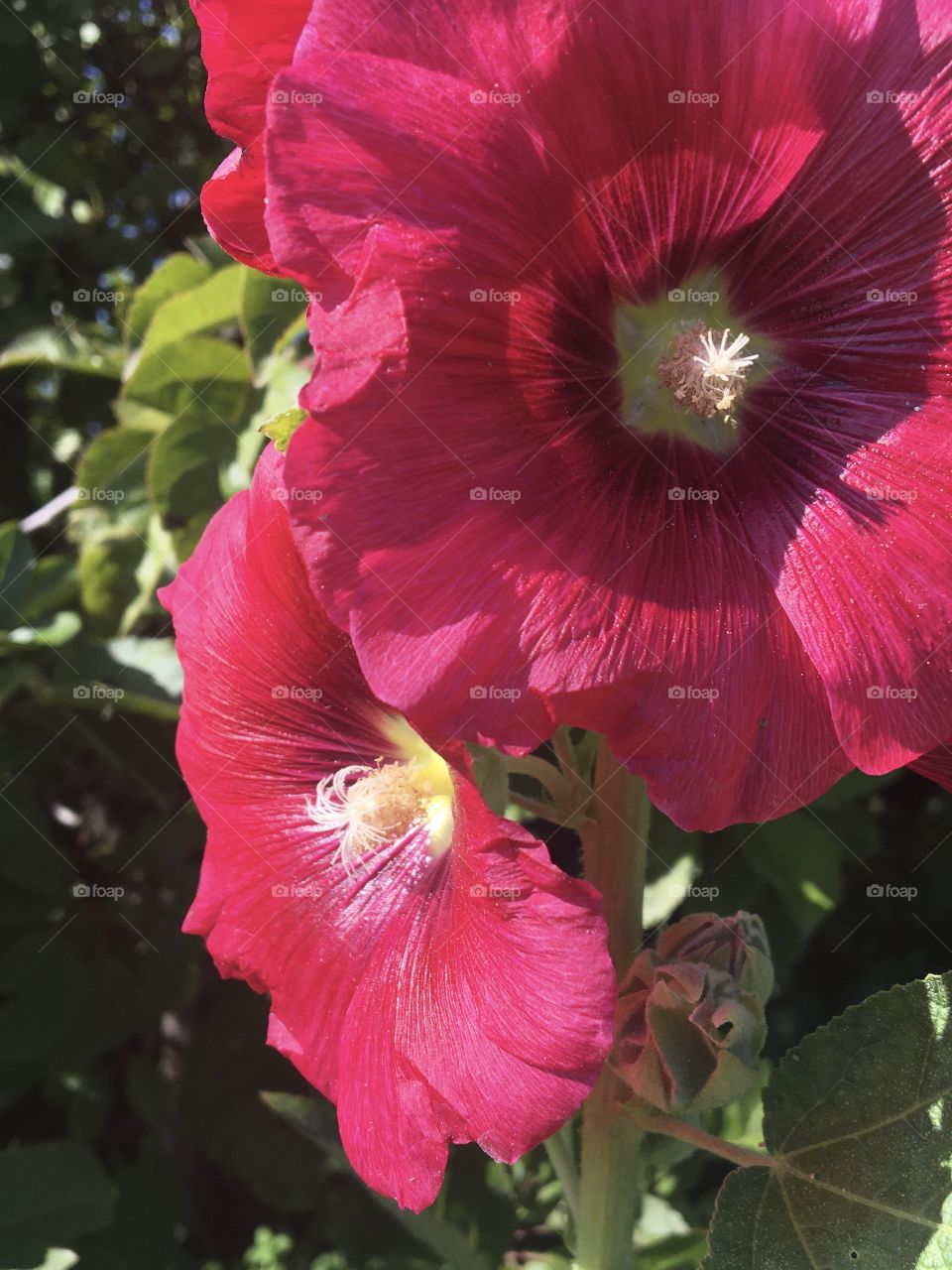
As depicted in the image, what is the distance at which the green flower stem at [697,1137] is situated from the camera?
0.79 metres

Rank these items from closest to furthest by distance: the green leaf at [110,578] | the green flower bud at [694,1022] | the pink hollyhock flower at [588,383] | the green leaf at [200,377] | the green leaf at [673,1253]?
the pink hollyhock flower at [588,383]
the green flower bud at [694,1022]
the green leaf at [673,1253]
the green leaf at [200,377]
the green leaf at [110,578]

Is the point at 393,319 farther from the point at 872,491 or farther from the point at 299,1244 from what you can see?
the point at 299,1244

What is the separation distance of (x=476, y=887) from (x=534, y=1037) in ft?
0.30

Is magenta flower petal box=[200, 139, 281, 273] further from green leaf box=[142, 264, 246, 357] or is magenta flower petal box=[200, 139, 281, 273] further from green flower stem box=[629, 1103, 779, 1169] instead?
green flower stem box=[629, 1103, 779, 1169]

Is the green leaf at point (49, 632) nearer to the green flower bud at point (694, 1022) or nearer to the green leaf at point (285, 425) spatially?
the green leaf at point (285, 425)

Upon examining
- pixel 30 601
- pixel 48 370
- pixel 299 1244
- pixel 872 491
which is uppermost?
pixel 48 370

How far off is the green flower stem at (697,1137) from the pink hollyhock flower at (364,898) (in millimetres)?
144

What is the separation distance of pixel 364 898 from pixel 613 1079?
0.21 metres

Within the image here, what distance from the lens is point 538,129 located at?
0.60 meters

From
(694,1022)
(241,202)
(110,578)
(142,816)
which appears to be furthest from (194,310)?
(694,1022)

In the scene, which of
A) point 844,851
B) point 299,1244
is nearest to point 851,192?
point 844,851

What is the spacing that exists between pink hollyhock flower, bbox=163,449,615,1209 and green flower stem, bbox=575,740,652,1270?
10 centimetres

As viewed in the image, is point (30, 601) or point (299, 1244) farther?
point (299, 1244)

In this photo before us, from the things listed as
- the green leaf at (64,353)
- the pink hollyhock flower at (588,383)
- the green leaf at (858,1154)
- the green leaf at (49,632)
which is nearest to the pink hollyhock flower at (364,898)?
the pink hollyhock flower at (588,383)
